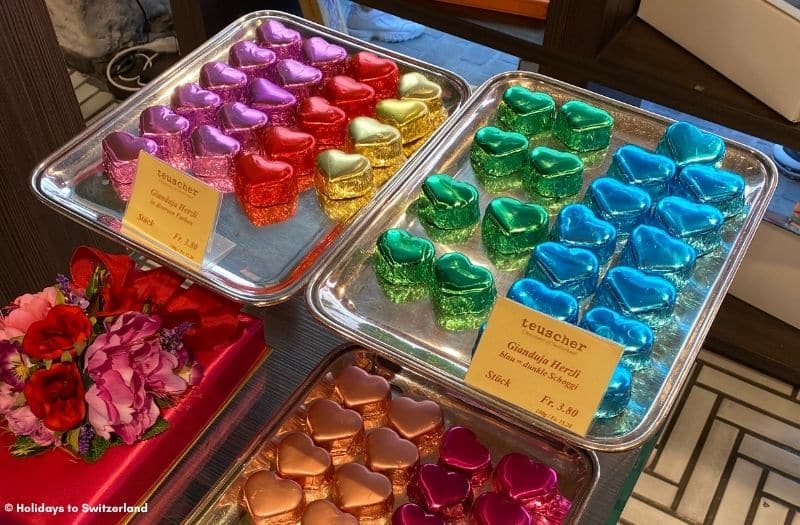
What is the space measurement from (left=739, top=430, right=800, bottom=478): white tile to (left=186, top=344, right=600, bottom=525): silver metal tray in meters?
0.88

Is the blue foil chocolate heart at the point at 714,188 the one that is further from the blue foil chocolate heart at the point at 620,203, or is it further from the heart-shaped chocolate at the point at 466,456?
the heart-shaped chocolate at the point at 466,456

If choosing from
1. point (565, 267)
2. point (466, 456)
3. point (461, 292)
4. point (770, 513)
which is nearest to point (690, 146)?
point (565, 267)

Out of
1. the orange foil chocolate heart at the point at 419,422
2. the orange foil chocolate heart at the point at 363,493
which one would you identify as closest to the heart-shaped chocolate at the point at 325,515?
the orange foil chocolate heart at the point at 363,493

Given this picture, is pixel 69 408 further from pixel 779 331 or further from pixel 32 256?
pixel 779 331

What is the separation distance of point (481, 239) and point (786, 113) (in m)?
0.57

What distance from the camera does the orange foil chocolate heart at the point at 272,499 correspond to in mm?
918

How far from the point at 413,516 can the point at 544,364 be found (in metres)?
0.30

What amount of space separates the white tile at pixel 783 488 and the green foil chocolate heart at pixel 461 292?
1035mm

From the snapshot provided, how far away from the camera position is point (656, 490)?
5.29 ft

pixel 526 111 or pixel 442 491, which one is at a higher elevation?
pixel 526 111

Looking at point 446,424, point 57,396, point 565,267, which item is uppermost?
point 565,267

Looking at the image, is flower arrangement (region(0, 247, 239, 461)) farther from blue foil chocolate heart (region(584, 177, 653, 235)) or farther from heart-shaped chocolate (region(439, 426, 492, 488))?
blue foil chocolate heart (region(584, 177, 653, 235))

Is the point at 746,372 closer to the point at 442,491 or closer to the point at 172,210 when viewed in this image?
the point at 442,491

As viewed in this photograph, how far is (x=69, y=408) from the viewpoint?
871mm
